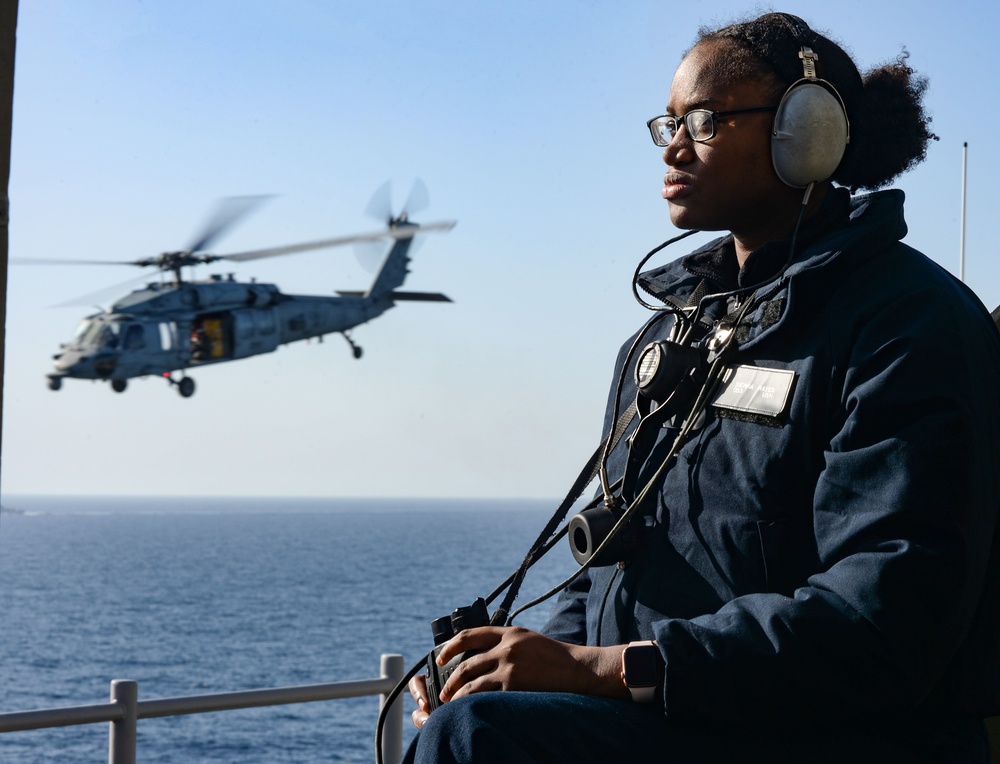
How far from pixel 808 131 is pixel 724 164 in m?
0.12

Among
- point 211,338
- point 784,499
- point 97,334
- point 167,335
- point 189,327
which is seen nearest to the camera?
point 784,499

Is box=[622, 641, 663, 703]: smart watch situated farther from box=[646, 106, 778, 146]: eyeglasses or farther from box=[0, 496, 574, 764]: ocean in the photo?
box=[0, 496, 574, 764]: ocean

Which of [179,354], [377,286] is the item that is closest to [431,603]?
[377,286]

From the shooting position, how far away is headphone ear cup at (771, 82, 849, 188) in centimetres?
166

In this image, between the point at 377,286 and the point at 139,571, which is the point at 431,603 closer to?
the point at 139,571

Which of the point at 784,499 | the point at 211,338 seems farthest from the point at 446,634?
the point at 211,338

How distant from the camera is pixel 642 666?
132cm

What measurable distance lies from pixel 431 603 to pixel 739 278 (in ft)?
248

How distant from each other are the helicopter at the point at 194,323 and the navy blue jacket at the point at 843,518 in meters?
21.3

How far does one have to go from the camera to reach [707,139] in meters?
Result: 1.72

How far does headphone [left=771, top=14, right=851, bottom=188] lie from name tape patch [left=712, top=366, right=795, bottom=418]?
31 cm

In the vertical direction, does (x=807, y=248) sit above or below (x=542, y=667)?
above

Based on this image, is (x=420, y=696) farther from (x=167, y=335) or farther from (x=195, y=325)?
(x=195, y=325)

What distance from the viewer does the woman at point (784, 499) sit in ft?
4.23
